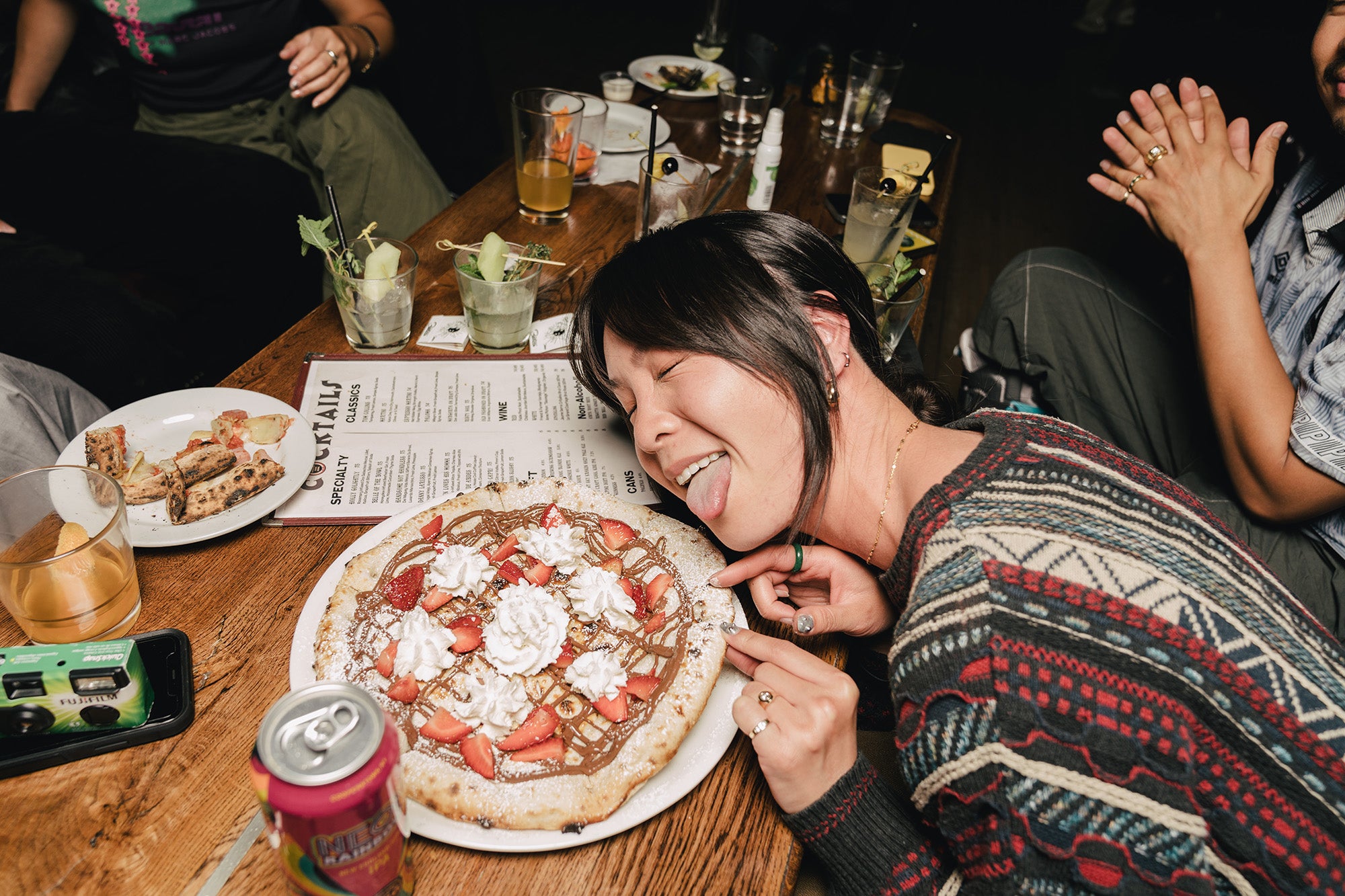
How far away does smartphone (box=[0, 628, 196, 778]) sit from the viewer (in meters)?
0.85

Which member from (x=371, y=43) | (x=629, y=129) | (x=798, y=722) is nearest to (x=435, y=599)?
(x=798, y=722)

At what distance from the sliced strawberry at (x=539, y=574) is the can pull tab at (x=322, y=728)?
45 cm

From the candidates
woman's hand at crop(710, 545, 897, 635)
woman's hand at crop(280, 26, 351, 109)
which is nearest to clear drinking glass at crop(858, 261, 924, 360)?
woman's hand at crop(710, 545, 897, 635)

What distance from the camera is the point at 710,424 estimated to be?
3.58 ft

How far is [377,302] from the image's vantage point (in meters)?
1.48

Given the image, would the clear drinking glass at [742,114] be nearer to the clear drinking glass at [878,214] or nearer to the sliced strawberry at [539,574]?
the clear drinking glass at [878,214]

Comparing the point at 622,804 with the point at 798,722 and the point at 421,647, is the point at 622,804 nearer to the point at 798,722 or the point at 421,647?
the point at 798,722

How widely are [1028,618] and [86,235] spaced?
2.62 meters

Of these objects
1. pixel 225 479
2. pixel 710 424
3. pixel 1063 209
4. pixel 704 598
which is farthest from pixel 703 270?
pixel 1063 209

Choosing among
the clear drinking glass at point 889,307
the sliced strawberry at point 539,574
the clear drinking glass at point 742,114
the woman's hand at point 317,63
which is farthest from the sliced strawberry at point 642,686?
the woman's hand at point 317,63

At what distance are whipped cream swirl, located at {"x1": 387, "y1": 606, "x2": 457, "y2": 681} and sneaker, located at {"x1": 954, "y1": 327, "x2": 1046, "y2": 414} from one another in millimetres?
1632

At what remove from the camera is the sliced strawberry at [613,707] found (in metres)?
0.95

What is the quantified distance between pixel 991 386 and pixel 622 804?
1.78 meters

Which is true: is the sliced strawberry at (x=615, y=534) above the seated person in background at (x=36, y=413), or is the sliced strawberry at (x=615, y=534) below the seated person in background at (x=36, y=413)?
above
